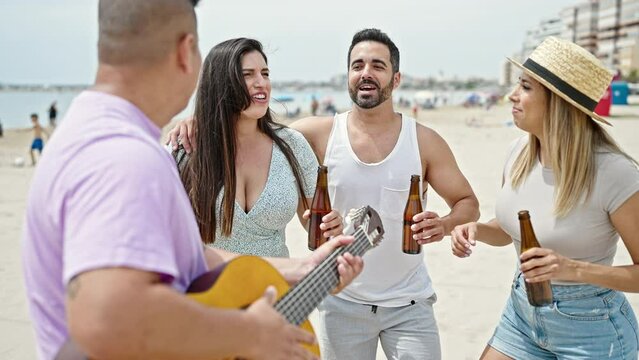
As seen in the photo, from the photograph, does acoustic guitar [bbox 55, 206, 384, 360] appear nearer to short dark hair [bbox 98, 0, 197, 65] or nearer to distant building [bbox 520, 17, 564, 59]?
short dark hair [bbox 98, 0, 197, 65]

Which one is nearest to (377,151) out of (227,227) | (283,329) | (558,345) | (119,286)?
(227,227)

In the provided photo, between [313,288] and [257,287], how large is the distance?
26cm

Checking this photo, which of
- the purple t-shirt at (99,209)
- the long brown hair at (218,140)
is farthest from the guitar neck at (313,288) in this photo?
the long brown hair at (218,140)

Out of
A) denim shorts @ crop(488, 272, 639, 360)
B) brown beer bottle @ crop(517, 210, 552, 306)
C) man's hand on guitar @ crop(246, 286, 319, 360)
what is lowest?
denim shorts @ crop(488, 272, 639, 360)

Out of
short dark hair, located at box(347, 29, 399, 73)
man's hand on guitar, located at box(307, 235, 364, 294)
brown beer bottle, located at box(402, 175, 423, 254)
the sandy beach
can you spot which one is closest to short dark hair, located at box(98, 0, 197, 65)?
man's hand on guitar, located at box(307, 235, 364, 294)

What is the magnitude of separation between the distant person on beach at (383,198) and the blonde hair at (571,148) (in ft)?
2.35

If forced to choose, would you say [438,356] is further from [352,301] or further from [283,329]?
[283,329]

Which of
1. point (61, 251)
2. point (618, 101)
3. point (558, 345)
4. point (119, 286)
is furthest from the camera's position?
point (618, 101)

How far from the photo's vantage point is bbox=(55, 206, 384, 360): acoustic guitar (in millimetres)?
1678

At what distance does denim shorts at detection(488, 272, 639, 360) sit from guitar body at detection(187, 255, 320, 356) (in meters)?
1.47

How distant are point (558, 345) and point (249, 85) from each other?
212 centimetres

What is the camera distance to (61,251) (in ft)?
4.84

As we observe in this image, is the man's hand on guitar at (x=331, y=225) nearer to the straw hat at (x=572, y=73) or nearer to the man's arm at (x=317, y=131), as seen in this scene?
the man's arm at (x=317, y=131)

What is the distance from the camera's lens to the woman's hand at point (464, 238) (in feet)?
10.6
